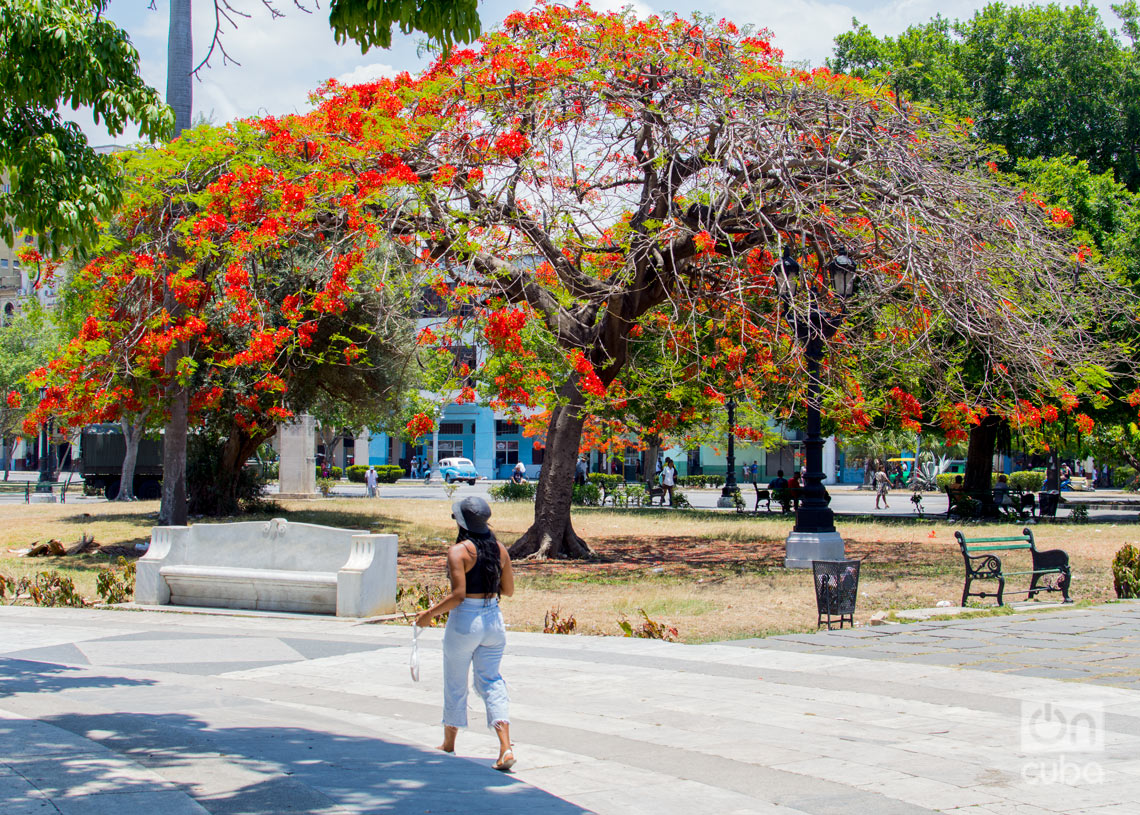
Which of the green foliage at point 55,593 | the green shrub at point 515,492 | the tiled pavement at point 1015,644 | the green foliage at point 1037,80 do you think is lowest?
the green foliage at point 55,593

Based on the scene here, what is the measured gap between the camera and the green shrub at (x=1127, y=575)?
1293 centimetres

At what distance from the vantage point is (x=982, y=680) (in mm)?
7871

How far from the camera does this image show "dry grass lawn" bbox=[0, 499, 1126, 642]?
12.2 m

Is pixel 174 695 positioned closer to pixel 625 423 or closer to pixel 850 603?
pixel 850 603

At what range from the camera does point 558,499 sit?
729 inches

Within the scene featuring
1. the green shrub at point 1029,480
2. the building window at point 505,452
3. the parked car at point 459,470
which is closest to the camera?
the green shrub at point 1029,480

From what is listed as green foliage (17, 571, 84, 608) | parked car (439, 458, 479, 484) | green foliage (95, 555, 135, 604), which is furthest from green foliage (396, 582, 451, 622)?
parked car (439, 458, 479, 484)

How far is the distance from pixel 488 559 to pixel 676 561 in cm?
1263

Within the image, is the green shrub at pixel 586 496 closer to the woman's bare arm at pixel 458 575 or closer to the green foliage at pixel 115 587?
the green foliage at pixel 115 587

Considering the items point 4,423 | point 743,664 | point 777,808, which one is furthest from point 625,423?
point 4,423

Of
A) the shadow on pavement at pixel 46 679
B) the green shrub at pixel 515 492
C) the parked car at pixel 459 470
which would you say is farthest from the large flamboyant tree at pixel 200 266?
the parked car at pixel 459 470

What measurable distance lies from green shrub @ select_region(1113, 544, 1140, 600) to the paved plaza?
2718 mm

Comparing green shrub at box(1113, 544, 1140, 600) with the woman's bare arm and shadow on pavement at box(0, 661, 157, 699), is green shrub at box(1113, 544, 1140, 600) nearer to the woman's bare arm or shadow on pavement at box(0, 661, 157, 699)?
the woman's bare arm

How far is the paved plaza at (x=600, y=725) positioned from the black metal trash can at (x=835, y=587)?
0.34m
